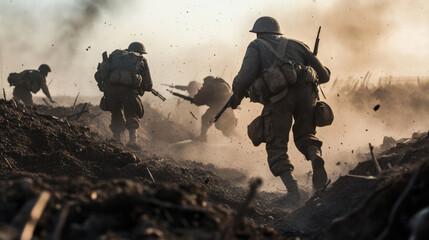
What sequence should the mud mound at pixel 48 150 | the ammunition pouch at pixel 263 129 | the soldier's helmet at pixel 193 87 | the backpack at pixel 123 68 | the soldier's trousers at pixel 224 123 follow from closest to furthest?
the mud mound at pixel 48 150 < the ammunition pouch at pixel 263 129 < the backpack at pixel 123 68 < the soldier's trousers at pixel 224 123 < the soldier's helmet at pixel 193 87

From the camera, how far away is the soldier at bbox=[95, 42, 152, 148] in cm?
1076

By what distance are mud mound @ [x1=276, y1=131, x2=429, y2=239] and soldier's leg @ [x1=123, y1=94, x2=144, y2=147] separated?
590cm

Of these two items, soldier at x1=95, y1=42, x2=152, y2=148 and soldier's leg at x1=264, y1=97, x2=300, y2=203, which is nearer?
soldier's leg at x1=264, y1=97, x2=300, y2=203

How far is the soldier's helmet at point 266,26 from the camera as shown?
736 centimetres

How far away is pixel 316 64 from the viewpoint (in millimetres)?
7195

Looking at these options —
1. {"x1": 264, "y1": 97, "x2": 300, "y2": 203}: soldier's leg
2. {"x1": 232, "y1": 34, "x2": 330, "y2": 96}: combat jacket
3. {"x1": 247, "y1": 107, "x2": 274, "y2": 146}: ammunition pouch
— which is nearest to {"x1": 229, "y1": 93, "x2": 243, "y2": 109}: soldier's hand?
{"x1": 232, "y1": 34, "x2": 330, "y2": 96}: combat jacket

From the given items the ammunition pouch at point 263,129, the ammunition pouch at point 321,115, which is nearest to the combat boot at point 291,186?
the ammunition pouch at point 263,129

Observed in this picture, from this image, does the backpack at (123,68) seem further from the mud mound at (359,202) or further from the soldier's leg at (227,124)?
the mud mound at (359,202)

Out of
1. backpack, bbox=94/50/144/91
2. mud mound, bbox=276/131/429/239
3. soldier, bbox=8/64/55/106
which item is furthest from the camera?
soldier, bbox=8/64/55/106

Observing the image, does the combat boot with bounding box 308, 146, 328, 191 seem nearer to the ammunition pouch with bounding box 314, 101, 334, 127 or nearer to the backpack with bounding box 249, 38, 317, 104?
the ammunition pouch with bounding box 314, 101, 334, 127

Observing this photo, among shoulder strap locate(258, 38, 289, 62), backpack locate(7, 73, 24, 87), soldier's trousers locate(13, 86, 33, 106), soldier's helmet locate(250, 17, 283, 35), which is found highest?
soldier's helmet locate(250, 17, 283, 35)

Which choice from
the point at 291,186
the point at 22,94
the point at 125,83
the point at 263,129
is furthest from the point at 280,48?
the point at 22,94

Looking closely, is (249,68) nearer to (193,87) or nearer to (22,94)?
(22,94)

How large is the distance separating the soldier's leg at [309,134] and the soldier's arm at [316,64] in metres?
0.40
